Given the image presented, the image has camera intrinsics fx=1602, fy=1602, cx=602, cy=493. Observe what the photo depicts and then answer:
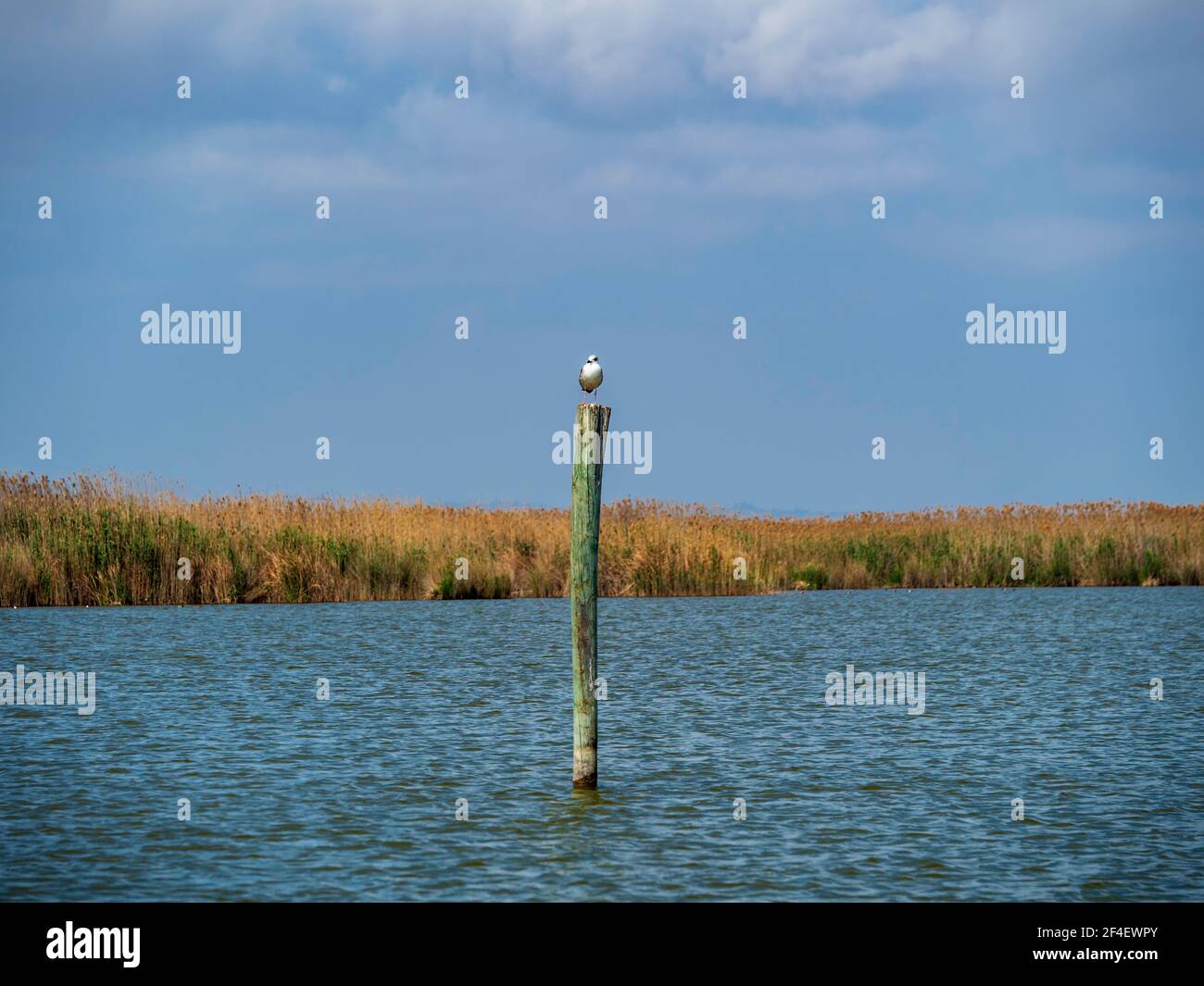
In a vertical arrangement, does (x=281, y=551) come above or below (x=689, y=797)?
above

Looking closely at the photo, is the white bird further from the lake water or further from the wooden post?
the lake water

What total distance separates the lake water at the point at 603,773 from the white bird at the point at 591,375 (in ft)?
11.2

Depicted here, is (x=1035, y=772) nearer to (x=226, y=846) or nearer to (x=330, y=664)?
(x=226, y=846)

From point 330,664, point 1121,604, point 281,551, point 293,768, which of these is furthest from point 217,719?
point 1121,604

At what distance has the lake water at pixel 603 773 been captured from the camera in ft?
34.0

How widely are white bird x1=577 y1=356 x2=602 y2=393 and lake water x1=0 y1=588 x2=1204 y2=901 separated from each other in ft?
11.2

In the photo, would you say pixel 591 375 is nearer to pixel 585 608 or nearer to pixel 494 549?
pixel 585 608

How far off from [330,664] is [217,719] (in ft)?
19.2

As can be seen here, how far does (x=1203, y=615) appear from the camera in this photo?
109ft

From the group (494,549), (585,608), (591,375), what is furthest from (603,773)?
(494,549)

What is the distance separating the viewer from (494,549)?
1479 inches

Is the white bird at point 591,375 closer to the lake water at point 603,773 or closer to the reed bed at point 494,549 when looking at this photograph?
the lake water at point 603,773

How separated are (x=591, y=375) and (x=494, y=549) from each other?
23.9 meters
